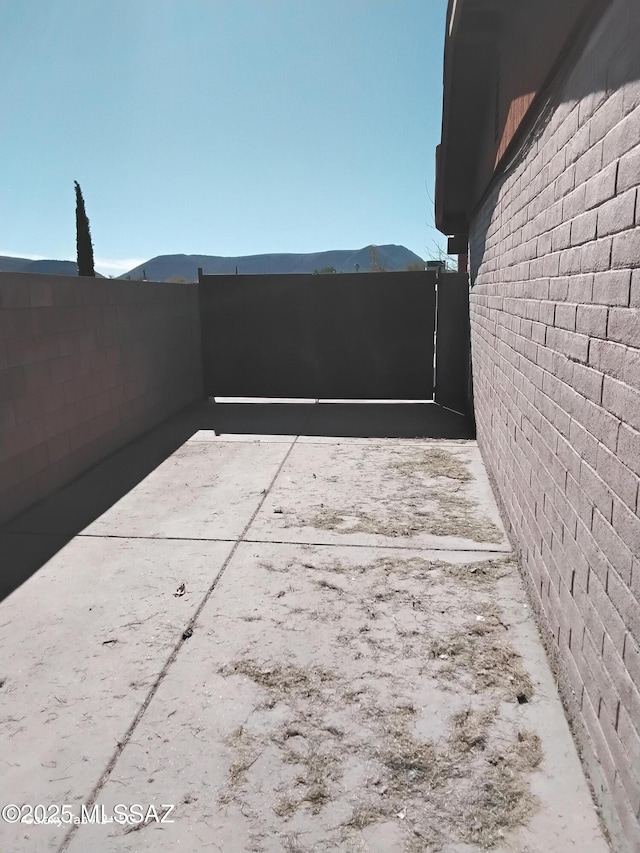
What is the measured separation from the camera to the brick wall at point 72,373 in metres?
5.35

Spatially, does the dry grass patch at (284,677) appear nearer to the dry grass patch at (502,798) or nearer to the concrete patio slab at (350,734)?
the concrete patio slab at (350,734)

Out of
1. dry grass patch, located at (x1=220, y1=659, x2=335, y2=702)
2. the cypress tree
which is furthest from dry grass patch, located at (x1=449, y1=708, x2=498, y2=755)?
the cypress tree

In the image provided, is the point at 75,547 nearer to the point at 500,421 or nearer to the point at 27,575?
the point at 27,575

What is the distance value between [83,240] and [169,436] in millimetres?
29349

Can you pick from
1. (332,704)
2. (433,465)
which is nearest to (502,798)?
(332,704)

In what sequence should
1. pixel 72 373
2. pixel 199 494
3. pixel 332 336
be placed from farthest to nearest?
pixel 332 336 → pixel 72 373 → pixel 199 494

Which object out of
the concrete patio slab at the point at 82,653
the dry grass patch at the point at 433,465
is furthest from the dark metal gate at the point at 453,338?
Result: the concrete patio slab at the point at 82,653

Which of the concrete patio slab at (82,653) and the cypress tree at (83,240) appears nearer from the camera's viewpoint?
the concrete patio slab at (82,653)

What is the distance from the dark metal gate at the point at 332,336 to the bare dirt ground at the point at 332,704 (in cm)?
524

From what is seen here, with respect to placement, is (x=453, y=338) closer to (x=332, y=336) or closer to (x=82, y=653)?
(x=332, y=336)

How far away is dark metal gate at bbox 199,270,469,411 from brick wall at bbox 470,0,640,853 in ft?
18.6

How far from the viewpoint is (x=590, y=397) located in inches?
97.4

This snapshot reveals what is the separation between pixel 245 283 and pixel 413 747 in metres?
8.64

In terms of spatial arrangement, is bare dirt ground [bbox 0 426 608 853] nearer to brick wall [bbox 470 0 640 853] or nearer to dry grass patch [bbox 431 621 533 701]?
dry grass patch [bbox 431 621 533 701]
